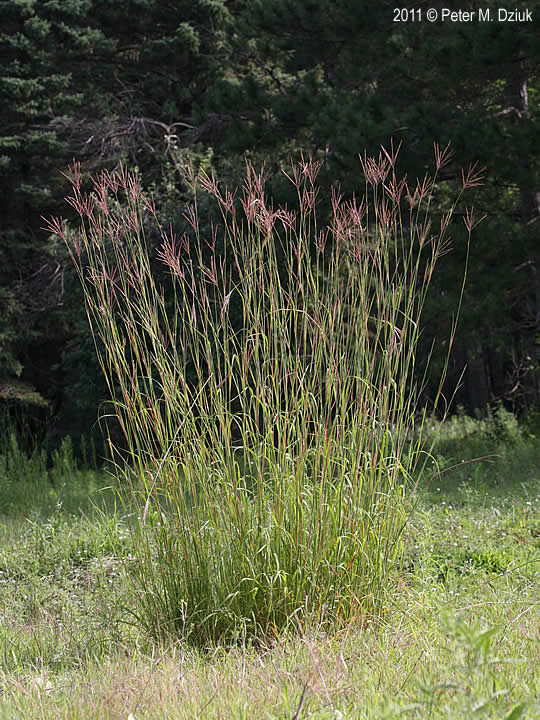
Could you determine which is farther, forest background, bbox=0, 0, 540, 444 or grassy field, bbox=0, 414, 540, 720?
forest background, bbox=0, 0, 540, 444

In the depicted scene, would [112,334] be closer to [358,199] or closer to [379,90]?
[358,199]

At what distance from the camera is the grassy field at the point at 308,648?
1.80 metres

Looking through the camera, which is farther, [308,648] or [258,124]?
[258,124]

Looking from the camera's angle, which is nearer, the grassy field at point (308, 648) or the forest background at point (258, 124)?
the grassy field at point (308, 648)

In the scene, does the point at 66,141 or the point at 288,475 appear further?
the point at 66,141

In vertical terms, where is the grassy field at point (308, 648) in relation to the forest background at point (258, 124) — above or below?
below

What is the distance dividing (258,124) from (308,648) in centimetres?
694

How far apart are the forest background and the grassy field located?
2.17 meters

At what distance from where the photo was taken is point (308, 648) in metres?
2.24

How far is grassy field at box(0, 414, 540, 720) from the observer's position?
70.8 inches

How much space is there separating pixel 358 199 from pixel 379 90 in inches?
51.2

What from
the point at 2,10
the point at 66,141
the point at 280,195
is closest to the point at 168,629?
the point at 280,195

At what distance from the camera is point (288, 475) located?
265 cm

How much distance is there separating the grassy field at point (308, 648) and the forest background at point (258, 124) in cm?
217
